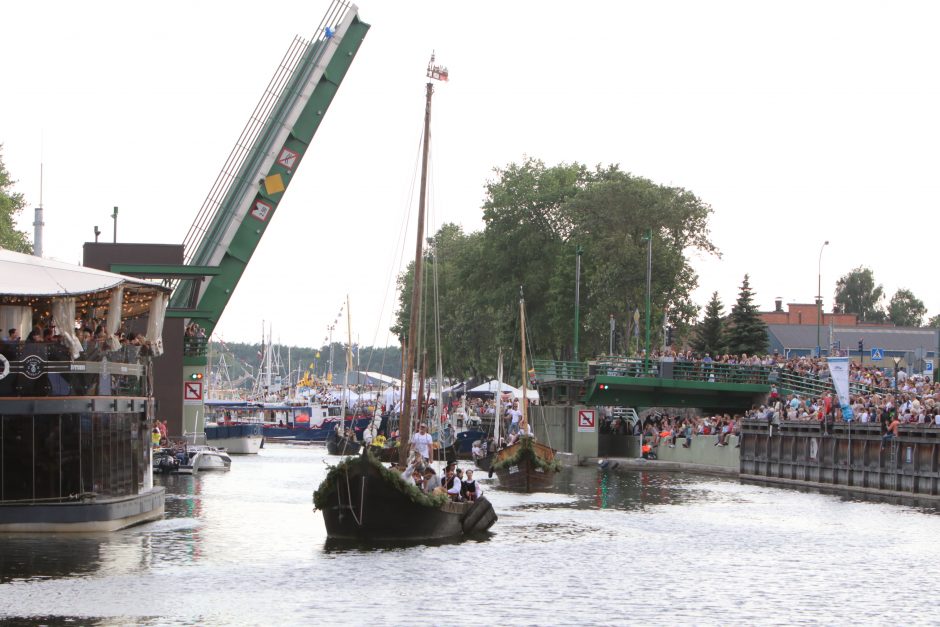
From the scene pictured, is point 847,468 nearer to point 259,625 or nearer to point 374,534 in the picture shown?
point 374,534

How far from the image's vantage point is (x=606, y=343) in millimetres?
86000

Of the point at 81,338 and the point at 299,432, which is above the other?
the point at 81,338

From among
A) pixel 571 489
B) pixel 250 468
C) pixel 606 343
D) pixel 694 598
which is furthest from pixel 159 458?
pixel 606 343

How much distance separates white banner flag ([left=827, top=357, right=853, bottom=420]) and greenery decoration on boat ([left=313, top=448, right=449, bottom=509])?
20019mm

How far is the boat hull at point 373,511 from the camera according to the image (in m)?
26.0

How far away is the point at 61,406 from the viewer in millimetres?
25719

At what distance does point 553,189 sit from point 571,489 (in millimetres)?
45299

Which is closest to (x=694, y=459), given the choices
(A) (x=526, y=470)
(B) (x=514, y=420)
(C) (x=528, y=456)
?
(B) (x=514, y=420)

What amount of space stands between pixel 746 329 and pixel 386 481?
60.2 meters

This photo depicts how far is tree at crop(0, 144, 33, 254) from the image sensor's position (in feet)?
209

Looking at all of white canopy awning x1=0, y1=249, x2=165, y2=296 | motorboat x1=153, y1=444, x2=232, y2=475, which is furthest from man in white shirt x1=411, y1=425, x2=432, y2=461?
Answer: motorboat x1=153, y1=444, x2=232, y2=475

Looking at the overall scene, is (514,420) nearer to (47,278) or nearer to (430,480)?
(430,480)

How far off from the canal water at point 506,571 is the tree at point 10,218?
3156cm

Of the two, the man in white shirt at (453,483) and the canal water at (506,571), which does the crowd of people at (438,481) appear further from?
the canal water at (506,571)
